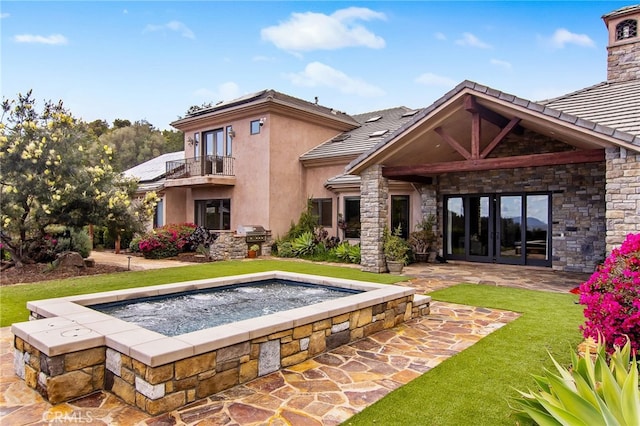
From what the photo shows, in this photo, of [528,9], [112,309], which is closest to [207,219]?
Result: [112,309]

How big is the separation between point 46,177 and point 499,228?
1417 cm

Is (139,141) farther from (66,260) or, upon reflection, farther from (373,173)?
(373,173)

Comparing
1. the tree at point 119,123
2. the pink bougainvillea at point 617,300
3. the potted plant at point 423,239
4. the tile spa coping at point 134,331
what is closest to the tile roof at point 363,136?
the potted plant at point 423,239

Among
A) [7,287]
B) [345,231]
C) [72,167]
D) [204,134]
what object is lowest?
[7,287]

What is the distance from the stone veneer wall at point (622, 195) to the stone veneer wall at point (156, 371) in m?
7.52

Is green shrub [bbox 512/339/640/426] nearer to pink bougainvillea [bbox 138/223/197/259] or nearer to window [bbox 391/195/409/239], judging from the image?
window [bbox 391/195/409/239]

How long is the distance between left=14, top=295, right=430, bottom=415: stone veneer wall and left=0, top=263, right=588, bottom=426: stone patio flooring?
100mm

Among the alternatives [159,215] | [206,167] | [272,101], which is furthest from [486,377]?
[159,215]

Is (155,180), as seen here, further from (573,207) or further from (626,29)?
(626,29)

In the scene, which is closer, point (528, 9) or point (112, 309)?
point (112, 309)

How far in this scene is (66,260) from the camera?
13008mm

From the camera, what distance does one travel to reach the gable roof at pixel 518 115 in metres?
8.98

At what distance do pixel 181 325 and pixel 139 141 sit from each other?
138 ft

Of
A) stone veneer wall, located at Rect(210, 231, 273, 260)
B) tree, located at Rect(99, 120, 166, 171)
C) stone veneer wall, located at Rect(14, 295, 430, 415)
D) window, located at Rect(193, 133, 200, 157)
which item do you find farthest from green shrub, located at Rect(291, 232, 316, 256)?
tree, located at Rect(99, 120, 166, 171)
